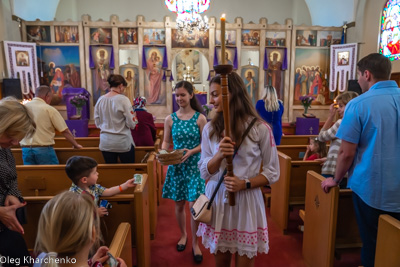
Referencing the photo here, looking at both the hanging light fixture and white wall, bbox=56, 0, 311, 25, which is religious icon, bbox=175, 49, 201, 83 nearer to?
white wall, bbox=56, 0, 311, 25

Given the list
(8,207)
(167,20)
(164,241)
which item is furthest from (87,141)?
(167,20)

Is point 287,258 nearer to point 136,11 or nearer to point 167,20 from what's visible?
point 167,20

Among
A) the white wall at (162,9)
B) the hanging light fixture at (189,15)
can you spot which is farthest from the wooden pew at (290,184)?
the white wall at (162,9)

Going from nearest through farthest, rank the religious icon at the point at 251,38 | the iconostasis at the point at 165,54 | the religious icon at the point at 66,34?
1. the religious icon at the point at 66,34
2. the iconostasis at the point at 165,54
3. the religious icon at the point at 251,38

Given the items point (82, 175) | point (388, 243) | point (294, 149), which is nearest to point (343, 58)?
point (294, 149)

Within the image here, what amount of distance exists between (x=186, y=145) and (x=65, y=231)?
1.93 m

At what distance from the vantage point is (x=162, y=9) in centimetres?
1310

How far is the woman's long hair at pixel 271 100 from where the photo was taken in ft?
15.4

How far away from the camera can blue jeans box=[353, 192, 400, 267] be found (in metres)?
2.07

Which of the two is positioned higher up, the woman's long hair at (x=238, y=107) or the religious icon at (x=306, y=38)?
the religious icon at (x=306, y=38)

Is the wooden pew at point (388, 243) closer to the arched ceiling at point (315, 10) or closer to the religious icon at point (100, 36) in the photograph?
the religious icon at point (100, 36)

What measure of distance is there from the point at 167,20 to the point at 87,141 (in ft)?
22.8

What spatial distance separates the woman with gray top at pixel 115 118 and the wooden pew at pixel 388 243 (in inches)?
108

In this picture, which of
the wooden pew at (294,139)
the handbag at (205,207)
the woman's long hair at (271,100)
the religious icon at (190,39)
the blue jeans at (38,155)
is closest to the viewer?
the handbag at (205,207)
